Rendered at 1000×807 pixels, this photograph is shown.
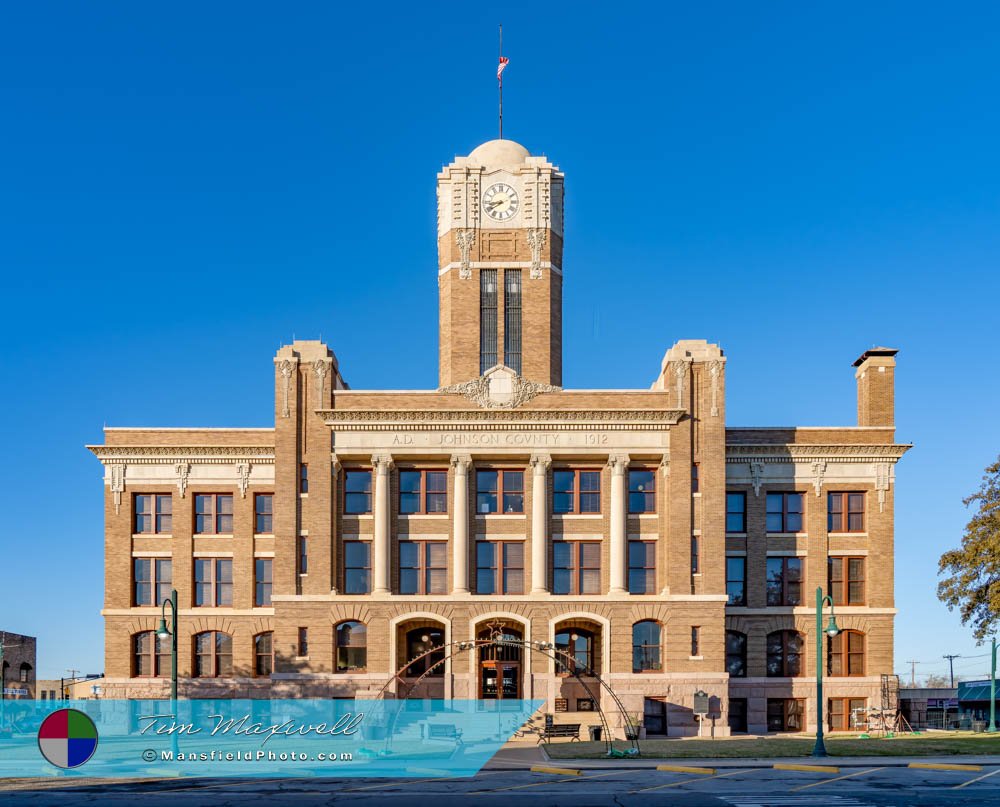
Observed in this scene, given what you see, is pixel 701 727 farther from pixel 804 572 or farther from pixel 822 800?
pixel 822 800

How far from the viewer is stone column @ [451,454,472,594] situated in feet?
188

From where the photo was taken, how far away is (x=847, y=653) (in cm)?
6094

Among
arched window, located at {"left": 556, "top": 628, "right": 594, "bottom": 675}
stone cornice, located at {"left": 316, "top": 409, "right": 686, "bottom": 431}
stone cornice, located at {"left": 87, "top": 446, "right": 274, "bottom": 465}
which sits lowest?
arched window, located at {"left": 556, "top": 628, "right": 594, "bottom": 675}

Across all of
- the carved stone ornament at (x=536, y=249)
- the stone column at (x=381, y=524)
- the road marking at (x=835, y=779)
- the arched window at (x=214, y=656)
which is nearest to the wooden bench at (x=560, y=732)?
the stone column at (x=381, y=524)

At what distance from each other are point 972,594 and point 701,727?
45.1 feet

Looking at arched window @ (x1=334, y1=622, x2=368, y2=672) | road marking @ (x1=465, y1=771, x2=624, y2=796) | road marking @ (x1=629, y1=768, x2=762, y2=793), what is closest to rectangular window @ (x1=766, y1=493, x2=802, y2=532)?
arched window @ (x1=334, y1=622, x2=368, y2=672)

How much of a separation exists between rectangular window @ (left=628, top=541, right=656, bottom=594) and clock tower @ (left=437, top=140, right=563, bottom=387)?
9622 millimetres

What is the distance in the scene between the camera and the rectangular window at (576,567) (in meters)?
58.1

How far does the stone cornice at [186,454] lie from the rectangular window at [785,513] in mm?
25185

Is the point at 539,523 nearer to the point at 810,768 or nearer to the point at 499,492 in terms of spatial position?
the point at 499,492

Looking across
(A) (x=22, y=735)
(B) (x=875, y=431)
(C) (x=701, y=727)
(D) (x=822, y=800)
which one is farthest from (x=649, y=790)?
(A) (x=22, y=735)

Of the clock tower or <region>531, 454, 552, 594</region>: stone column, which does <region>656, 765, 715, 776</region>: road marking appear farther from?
the clock tower

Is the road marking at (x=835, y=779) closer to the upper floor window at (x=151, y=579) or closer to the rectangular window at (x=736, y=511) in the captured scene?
the rectangular window at (x=736, y=511)

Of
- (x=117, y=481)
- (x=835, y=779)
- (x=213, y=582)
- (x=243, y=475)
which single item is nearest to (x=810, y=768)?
(x=835, y=779)
